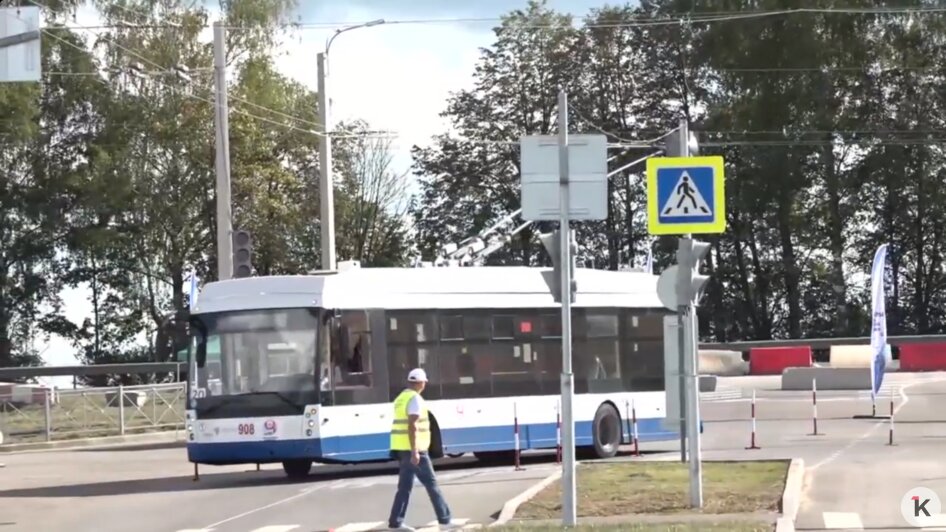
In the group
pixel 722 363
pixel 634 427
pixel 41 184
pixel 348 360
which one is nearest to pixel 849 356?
pixel 722 363

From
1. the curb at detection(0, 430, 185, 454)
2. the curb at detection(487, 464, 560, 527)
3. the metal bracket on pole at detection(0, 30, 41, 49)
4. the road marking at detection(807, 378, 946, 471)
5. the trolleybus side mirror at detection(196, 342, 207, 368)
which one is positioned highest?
the metal bracket on pole at detection(0, 30, 41, 49)

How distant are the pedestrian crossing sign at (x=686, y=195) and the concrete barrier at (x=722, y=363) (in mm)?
38389

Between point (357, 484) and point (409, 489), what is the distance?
7.34 metres

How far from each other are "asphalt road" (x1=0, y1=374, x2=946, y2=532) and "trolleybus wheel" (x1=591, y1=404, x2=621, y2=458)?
0.87m

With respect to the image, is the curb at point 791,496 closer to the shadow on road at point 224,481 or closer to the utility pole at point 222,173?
the shadow on road at point 224,481

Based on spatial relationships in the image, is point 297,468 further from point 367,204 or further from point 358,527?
point 367,204

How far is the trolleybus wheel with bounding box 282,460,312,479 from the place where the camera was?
25.3 meters

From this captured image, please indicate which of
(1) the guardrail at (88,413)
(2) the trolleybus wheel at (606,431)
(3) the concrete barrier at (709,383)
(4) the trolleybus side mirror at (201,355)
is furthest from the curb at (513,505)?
(3) the concrete barrier at (709,383)

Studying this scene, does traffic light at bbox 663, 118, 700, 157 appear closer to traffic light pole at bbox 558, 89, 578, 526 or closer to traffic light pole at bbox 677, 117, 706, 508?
traffic light pole at bbox 677, 117, 706, 508

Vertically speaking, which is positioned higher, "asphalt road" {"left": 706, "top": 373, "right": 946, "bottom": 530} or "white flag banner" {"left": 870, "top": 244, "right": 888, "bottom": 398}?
"white flag banner" {"left": 870, "top": 244, "right": 888, "bottom": 398}

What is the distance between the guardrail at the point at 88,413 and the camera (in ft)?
127

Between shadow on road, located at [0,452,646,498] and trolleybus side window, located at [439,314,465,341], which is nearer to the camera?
shadow on road, located at [0,452,646,498]

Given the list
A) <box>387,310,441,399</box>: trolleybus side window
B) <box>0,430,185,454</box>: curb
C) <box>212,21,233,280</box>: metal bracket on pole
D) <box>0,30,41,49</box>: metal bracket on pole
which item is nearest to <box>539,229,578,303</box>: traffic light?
<box>0,30,41,49</box>: metal bracket on pole

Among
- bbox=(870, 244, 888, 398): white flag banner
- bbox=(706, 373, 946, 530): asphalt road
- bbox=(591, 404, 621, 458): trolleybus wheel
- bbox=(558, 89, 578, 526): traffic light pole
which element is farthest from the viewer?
bbox=(870, 244, 888, 398): white flag banner
